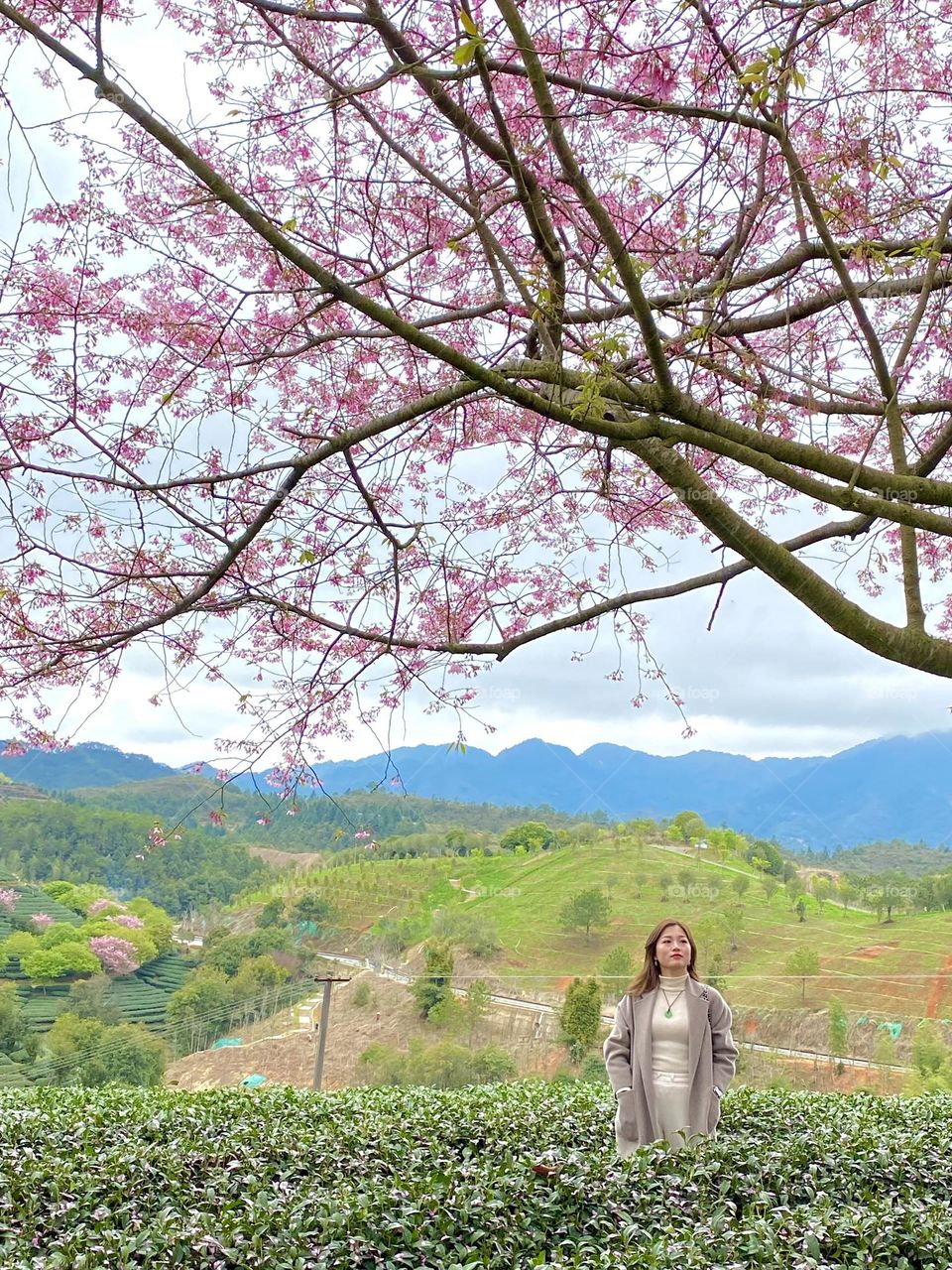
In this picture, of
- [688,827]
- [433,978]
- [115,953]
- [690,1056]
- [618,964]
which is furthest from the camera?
[688,827]

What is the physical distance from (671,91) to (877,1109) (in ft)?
14.6

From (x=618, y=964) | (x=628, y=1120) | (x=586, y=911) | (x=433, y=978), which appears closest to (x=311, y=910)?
(x=433, y=978)

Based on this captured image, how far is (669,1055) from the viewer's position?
2.57 m

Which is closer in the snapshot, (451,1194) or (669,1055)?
(451,1194)

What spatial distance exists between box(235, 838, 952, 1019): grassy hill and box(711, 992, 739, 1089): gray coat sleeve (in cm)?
863

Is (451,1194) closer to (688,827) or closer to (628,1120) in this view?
(628,1120)

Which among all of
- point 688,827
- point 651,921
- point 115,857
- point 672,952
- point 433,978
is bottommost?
point 433,978

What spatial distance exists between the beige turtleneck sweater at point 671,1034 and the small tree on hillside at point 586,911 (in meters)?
11.5

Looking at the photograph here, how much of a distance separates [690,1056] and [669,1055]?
0.06m

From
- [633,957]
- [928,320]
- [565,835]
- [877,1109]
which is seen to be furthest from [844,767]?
[928,320]

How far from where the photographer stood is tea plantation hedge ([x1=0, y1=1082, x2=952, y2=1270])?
6.88 ft

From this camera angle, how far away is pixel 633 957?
12.8m

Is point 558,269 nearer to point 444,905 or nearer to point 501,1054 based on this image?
point 501,1054

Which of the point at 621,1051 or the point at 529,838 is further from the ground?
the point at 529,838
